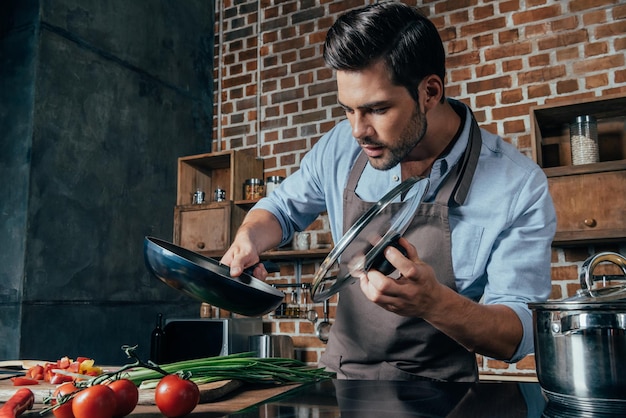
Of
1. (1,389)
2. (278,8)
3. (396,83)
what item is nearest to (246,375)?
(1,389)

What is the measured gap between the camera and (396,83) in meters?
1.31

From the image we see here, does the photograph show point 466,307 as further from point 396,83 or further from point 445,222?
point 396,83

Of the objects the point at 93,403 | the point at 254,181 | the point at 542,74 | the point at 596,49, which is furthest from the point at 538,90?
the point at 93,403

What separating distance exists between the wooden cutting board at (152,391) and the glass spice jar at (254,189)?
2.06m

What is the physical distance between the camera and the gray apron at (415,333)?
1364mm

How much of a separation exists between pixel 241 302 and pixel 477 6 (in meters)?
2.43

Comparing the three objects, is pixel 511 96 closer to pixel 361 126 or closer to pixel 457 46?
pixel 457 46

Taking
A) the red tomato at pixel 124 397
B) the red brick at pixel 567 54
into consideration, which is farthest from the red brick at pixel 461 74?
the red tomato at pixel 124 397

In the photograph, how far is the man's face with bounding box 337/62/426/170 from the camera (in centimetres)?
129

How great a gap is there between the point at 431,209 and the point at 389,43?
1.36 feet

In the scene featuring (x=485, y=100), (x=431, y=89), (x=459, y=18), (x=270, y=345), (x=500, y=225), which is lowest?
(x=270, y=345)

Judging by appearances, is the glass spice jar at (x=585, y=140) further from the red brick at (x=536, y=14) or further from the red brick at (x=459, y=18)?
the red brick at (x=459, y=18)

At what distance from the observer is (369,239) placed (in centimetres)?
102

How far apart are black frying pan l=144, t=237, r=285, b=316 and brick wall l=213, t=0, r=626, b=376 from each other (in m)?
1.88
